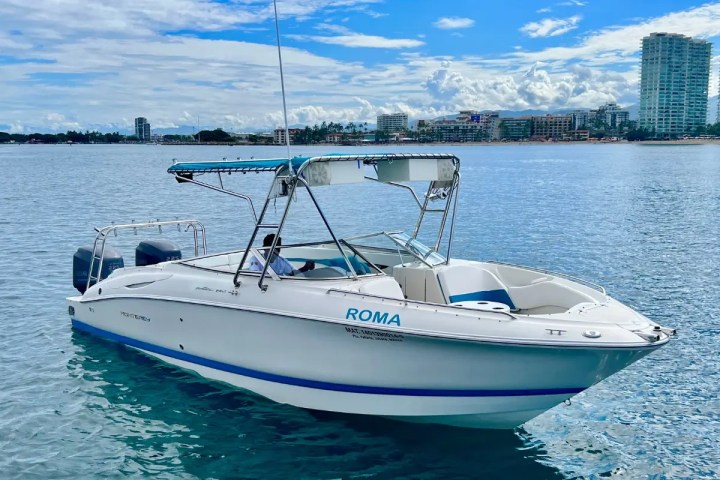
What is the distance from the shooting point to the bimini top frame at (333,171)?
8336mm

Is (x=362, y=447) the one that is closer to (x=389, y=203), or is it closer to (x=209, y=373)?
(x=209, y=373)

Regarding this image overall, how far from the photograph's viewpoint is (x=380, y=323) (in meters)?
7.70

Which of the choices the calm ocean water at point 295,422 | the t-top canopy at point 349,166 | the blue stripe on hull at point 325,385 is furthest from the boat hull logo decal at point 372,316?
the t-top canopy at point 349,166

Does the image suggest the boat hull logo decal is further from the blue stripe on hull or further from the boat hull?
the blue stripe on hull

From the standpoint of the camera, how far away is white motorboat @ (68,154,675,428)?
7.31 m

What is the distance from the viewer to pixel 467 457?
7855 mm

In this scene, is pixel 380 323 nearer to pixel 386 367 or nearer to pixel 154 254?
pixel 386 367

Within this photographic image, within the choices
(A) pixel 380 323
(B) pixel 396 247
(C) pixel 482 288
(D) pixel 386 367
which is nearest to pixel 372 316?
(A) pixel 380 323

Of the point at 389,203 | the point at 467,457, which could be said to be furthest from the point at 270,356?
the point at 389,203

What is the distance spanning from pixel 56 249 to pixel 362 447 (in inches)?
666

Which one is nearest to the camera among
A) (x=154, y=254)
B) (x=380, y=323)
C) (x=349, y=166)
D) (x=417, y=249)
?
(x=380, y=323)

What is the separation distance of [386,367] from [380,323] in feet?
1.74

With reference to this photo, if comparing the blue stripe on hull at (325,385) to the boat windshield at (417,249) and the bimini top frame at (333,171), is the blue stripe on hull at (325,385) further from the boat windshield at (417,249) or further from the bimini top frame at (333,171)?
the boat windshield at (417,249)

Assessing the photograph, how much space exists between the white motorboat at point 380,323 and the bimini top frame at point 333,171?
0.8 inches
